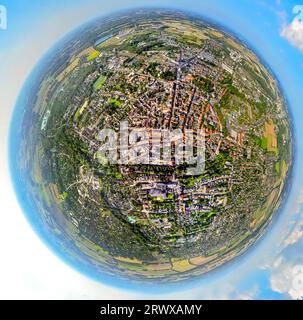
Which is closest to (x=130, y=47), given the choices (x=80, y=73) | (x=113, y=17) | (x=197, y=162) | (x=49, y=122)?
(x=113, y=17)

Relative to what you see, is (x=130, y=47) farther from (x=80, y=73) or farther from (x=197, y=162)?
(x=197, y=162)

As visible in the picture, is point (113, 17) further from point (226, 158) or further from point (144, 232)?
point (144, 232)

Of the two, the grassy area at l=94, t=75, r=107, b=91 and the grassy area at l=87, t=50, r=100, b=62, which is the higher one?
the grassy area at l=87, t=50, r=100, b=62

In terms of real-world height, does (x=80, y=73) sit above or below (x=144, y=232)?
above

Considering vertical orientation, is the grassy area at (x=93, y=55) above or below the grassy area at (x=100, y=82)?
above

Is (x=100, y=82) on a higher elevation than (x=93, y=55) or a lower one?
lower

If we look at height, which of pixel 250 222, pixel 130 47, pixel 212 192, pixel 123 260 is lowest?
pixel 123 260

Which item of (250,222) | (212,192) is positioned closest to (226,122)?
(212,192)

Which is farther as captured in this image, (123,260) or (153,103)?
(123,260)

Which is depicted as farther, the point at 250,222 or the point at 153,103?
the point at 250,222
